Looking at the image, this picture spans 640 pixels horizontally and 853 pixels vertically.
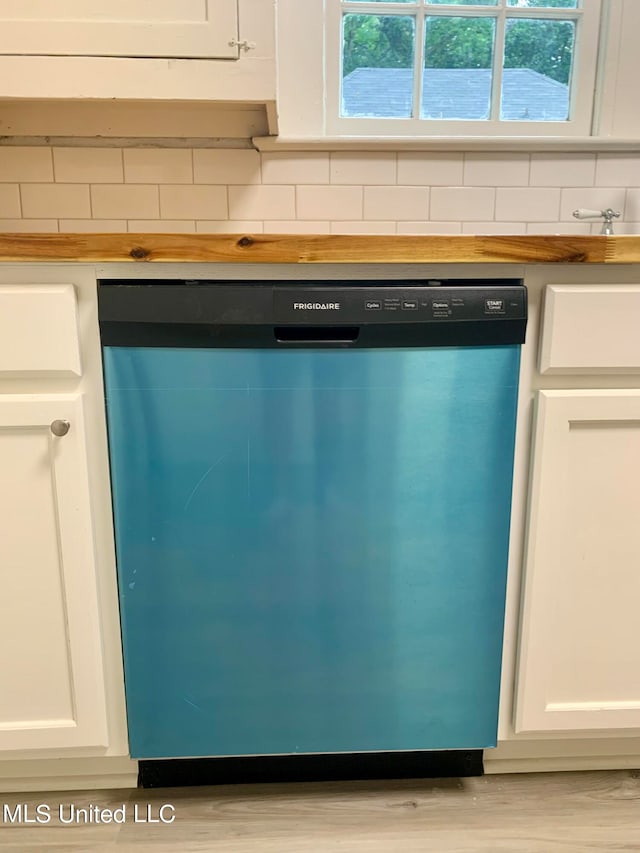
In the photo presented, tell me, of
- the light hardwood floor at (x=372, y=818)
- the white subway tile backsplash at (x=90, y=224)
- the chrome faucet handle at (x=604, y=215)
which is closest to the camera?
the light hardwood floor at (x=372, y=818)

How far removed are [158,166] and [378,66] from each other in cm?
60

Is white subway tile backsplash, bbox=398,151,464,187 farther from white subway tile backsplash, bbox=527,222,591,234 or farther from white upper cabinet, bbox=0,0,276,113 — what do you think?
white upper cabinet, bbox=0,0,276,113

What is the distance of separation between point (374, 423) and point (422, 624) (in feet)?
1.17

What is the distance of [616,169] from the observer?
5.40 feet

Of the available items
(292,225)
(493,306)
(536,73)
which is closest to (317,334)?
(493,306)

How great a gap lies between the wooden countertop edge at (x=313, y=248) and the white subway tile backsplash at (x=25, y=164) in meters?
0.71

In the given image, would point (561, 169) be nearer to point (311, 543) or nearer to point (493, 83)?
point (493, 83)

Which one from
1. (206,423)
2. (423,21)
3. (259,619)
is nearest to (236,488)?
(206,423)

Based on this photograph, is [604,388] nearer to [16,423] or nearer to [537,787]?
[537,787]

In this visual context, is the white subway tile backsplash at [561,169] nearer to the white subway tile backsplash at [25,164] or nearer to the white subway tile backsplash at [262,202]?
the white subway tile backsplash at [262,202]

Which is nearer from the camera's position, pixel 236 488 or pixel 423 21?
pixel 236 488

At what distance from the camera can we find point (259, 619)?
109 centimetres

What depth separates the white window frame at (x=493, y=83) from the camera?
1.60 meters

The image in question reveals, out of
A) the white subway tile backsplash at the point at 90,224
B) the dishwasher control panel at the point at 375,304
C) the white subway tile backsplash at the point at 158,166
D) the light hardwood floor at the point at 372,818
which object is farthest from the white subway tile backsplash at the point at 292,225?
the light hardwood floor at the point at 372,818
